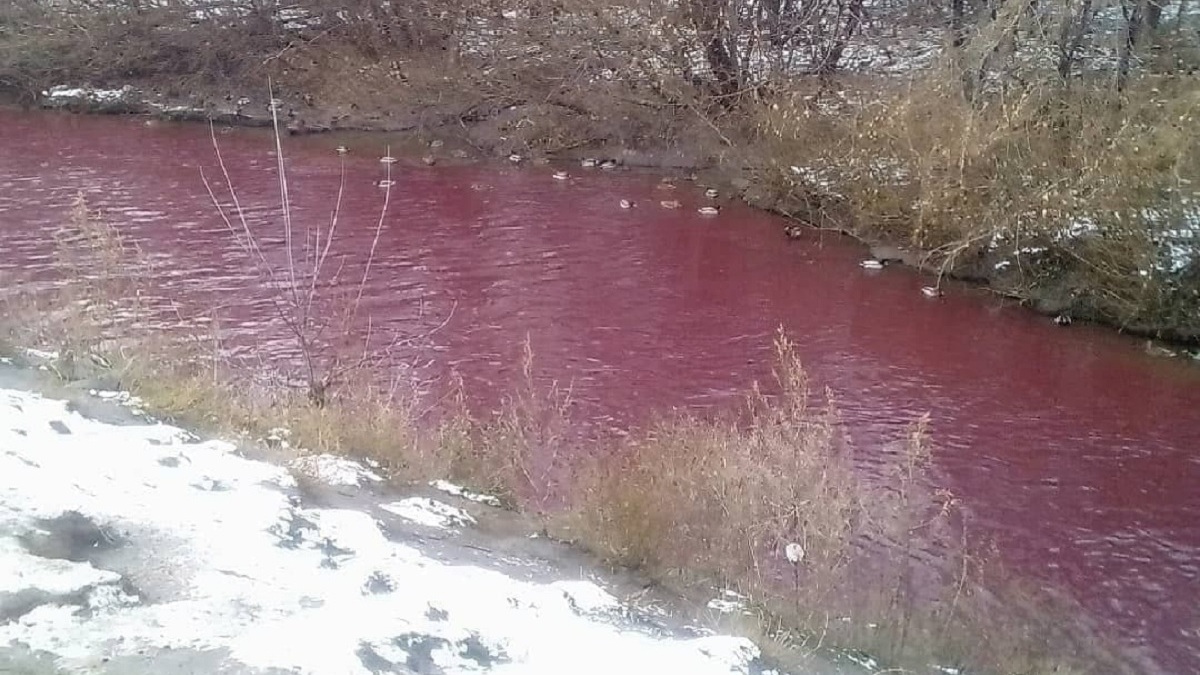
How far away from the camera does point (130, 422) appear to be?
20.9ft

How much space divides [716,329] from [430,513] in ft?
20.4

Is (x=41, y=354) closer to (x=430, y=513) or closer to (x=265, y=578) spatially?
(x=430, y=513)

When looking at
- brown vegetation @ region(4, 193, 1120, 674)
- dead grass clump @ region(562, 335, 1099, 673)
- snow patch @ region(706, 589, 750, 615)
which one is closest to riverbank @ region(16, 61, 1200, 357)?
brown vegetation @ region(4, 193, 1120, 674)

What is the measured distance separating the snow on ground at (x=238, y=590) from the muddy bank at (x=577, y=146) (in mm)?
8369

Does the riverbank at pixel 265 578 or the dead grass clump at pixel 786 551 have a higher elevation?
the riverbank at pixel 265 578

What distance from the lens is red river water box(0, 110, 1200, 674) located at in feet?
26.9

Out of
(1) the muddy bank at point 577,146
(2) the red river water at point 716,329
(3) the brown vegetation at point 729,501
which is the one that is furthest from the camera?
(1) the muddy bank at point 577,146

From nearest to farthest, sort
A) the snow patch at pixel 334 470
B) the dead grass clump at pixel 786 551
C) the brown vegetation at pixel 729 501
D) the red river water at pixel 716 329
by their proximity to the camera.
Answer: the dead grass clump at pixel 786 551
the brown vegetation at pixel 729 501
the snow patch at pixel 334 470
the red river water at pixel 716 329

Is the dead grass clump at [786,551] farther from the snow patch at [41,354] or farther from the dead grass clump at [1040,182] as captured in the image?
the dead grass clump at [1040,182]

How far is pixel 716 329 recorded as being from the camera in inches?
473

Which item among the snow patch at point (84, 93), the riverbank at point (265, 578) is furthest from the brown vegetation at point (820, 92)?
the riverbank at point (265, 578)

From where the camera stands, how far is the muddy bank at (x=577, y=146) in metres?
12.6

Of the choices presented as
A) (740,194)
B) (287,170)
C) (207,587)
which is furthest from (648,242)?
(207,587)

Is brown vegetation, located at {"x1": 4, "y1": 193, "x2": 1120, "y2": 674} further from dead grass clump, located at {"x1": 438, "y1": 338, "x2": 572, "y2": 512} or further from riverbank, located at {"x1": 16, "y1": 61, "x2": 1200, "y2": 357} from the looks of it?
riverbank, located at {"x1": 16, "y1": 61, "x2": 1200, "y2": 357}
